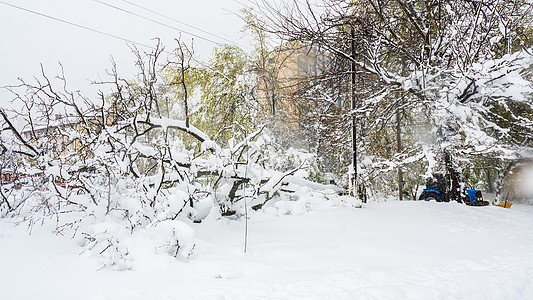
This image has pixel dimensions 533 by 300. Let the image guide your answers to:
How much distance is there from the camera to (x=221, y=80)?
38.8 ft

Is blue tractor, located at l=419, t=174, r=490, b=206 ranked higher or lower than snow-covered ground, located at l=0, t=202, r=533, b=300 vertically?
higher

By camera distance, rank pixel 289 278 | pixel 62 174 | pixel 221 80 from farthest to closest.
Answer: pixel 221 80
pixel 62 174
pixel 289 278

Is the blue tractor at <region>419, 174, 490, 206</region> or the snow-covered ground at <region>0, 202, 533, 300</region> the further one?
the blue tractor at <region>419, 174, 490, 206</region>

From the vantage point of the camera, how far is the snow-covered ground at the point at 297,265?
96.6 inches

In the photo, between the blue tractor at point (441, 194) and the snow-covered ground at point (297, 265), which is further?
the blue tractor at point (441, 194)

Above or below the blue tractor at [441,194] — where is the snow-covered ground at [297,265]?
below

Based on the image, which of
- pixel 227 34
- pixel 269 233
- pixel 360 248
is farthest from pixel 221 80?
pixel 360 248

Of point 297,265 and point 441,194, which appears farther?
point 441,194

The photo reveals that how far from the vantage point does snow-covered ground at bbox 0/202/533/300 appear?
8.05 ft

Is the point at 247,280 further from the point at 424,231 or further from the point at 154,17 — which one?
the point at 154,17

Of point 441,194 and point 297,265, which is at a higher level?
point 441,194

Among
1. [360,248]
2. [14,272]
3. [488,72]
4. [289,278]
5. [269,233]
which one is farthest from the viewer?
[488,72]

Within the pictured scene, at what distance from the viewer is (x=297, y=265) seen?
3.21 metres

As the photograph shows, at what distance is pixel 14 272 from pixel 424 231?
16.8ft
